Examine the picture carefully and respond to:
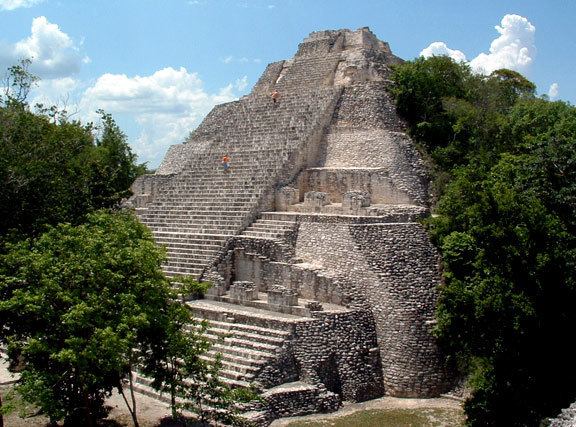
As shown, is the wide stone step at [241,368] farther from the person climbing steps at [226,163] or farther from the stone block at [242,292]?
the person climbing steps at [226,163]

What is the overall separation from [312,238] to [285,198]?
252 cm

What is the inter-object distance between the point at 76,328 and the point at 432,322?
342 inches

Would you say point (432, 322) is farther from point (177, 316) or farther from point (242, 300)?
point (177, 316)

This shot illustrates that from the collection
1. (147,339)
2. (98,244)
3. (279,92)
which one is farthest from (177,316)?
(279,92)

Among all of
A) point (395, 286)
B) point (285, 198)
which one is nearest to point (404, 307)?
point (395, 286)

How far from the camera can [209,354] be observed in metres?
15.3

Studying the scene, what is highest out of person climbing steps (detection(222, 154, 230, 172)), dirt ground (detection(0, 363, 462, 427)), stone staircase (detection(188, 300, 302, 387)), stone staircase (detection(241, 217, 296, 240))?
person climbing steps (detection(222, 154, 230, 172))

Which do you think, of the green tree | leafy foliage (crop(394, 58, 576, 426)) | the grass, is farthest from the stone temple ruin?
the green tree

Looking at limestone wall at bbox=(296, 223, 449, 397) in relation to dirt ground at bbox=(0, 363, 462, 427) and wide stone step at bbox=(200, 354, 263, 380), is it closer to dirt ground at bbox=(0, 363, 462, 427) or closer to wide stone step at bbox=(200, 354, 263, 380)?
dirt ground at bbox=(0, 363, 462, 427)

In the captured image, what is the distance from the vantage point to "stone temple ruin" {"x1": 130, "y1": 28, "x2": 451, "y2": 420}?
15.2 m

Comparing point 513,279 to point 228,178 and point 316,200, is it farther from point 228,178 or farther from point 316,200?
point 228,178

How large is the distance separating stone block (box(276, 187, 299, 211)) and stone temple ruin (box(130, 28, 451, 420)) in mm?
34

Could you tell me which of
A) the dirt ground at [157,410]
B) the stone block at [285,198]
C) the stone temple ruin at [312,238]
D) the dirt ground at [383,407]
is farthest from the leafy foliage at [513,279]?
the stone block at [285,198]

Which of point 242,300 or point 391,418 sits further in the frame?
point 242,300
